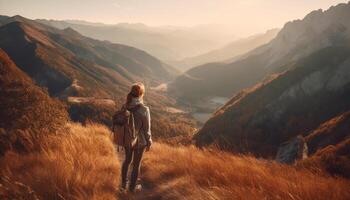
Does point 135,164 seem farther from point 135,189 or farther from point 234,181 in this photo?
point 234,181

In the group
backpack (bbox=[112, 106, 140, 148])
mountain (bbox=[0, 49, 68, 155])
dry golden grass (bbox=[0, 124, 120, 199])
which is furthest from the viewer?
mountain (bbox=[0, 49, 68, 155])

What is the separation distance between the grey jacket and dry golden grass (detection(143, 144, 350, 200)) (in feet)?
3.11

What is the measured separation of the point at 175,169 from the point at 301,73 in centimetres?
8901

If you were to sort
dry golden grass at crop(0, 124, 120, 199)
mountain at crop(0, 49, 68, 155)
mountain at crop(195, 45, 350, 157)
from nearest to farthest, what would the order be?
dry golden grass at crop(0, 124, 120, 199) → mountain at crop(0, 49, 68, 155) → mountain at crop(195, 45, 350, 157)

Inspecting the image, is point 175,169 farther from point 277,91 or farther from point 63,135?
point 277,91

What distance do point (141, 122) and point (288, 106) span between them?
81162 millimetres

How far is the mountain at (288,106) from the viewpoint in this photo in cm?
7281

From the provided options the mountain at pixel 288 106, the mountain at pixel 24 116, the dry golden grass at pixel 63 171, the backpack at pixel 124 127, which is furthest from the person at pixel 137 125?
the mountain at pixel 288 106

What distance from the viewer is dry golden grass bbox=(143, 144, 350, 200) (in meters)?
4.49

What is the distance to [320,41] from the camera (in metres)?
159

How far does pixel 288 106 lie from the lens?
8281cm

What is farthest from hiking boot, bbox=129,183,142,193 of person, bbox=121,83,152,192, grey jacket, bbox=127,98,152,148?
grey jacket, bbox=127,98,152,148

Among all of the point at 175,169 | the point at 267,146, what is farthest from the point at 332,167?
the point at 267,146

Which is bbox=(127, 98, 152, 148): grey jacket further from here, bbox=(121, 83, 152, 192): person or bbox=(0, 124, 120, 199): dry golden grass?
bbox=(0, 124, 120, 199): dry golden grass
